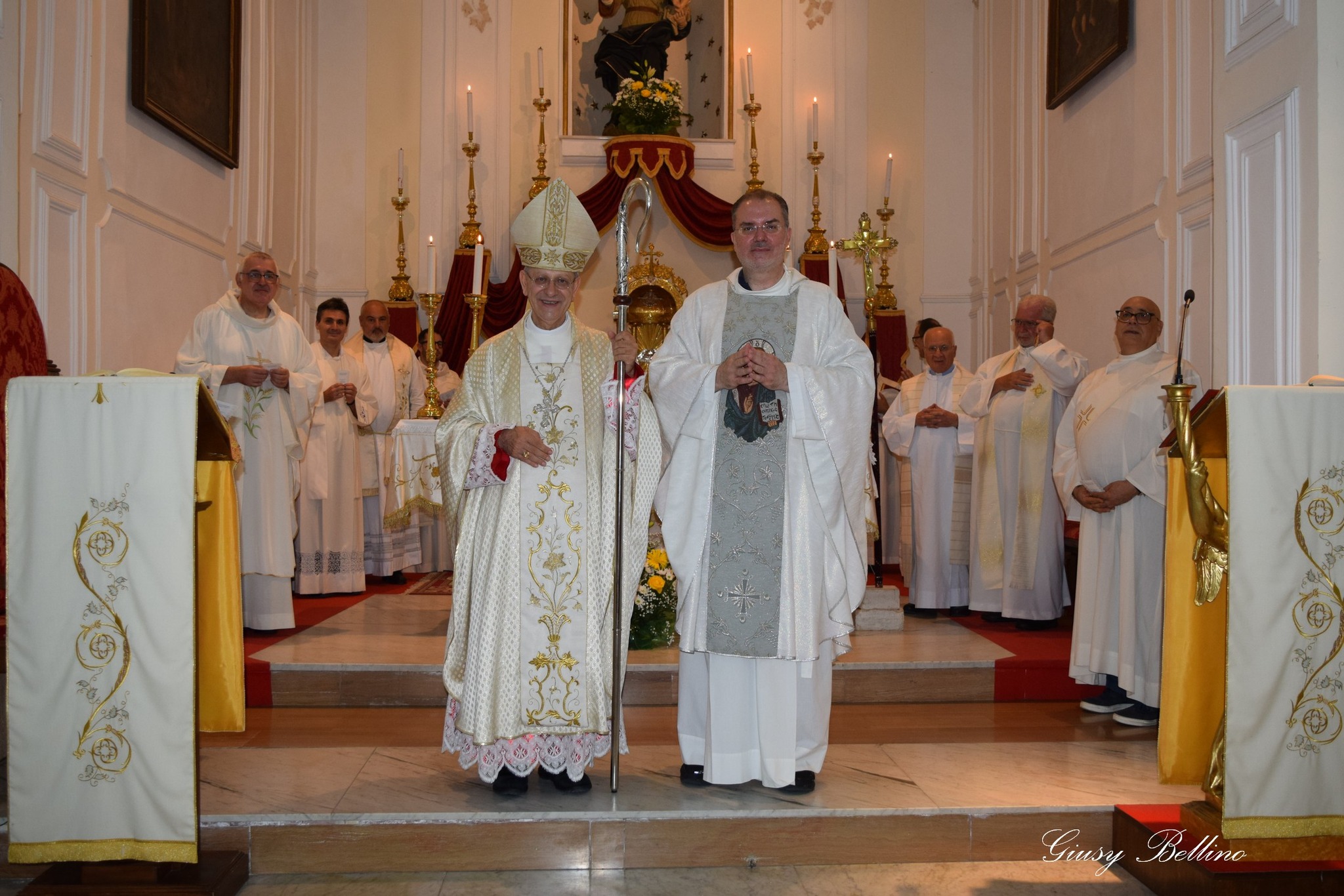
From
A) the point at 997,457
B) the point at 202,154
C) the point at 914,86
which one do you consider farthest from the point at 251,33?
the point at 997,457

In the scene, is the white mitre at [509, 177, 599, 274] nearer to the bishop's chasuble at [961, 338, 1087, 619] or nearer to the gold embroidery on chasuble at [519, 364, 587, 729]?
the gold embroidery on chasuble at [519, 364, 587, 729]

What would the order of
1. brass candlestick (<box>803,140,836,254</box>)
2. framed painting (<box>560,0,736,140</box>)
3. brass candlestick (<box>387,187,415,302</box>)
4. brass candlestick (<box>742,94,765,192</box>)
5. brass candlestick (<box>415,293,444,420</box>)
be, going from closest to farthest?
1. brass candlestick (<box>415,293,444,420</box>)
2. brass candlestick (<box>387,187,415,302</box>)
3. brass candlestick (<box>803,140,836,254</box>)
4. brass candlestick (<box>742,94,765,192</box>)
5. framed painting (<box>560,0,736,140</box>)

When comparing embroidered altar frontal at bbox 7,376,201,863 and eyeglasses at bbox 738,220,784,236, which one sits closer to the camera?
embroidered altar frontal at bbox 7,376,201,863

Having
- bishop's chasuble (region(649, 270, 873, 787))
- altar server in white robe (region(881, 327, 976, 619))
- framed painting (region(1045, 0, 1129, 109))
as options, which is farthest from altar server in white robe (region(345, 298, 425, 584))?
framed painting (region(1045, 0, 1129, 109))

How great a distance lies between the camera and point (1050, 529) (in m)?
6.81

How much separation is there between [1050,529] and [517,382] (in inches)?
162

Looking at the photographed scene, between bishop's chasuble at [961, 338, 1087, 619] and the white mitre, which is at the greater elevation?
the white mitre

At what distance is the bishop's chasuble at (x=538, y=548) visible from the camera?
12.5 feet

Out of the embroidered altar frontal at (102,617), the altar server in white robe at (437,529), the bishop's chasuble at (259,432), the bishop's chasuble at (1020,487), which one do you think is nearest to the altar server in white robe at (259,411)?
the bishop's chasuble at (259,432)

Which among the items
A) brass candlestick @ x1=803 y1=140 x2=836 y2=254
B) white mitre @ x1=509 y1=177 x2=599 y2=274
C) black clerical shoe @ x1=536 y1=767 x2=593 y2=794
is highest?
brass candlestick @ x1=803 y1=140 x2=836 y2=254

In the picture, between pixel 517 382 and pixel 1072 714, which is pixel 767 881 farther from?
pixel 1072 714

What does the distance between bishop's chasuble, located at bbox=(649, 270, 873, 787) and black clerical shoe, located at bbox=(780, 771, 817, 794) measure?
0.12 feet

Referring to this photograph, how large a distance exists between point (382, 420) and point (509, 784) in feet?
16.7

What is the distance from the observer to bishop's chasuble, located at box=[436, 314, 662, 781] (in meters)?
3.80
